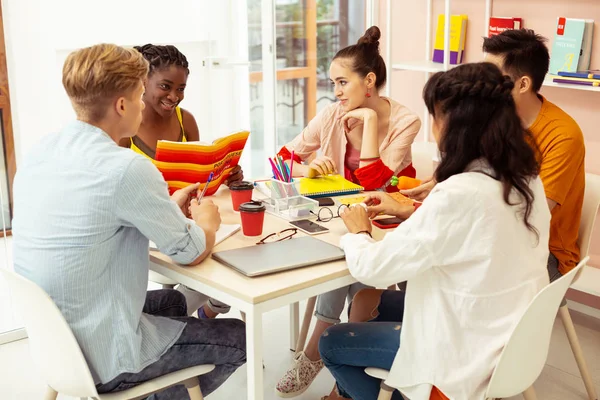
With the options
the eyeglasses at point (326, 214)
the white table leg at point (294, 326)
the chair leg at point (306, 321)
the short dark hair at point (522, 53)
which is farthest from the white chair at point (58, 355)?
the short dark hair at point (522, 53)

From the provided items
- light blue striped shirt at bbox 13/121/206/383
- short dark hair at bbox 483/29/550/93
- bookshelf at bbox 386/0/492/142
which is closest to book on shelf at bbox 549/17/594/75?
bookshelf at bbox 386/0/492/142

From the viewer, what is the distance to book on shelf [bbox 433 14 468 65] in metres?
3.56

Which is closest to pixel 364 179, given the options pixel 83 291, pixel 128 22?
pixel 83 291

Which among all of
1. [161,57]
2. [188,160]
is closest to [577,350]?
[188,160]

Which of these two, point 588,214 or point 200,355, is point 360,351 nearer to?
point 200,355

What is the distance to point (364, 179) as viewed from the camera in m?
2.46

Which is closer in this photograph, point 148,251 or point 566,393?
point 148,251

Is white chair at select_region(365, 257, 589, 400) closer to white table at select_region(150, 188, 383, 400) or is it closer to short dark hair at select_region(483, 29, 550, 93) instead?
white table at select_region(150, 188, 383, 400)

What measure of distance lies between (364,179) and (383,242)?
2.79 feet

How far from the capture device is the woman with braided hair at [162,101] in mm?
2414

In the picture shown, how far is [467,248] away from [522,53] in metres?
0.95

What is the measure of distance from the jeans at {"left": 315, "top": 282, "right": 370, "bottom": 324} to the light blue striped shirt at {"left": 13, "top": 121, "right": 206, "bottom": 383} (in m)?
0.85

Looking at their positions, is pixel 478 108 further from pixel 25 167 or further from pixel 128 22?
pixel 128 22

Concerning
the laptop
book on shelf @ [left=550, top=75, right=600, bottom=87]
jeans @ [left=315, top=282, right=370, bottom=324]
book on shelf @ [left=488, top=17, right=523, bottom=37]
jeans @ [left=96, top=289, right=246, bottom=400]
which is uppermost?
book on shelf @ [left=488, top=17, right=523, bottom=37]
